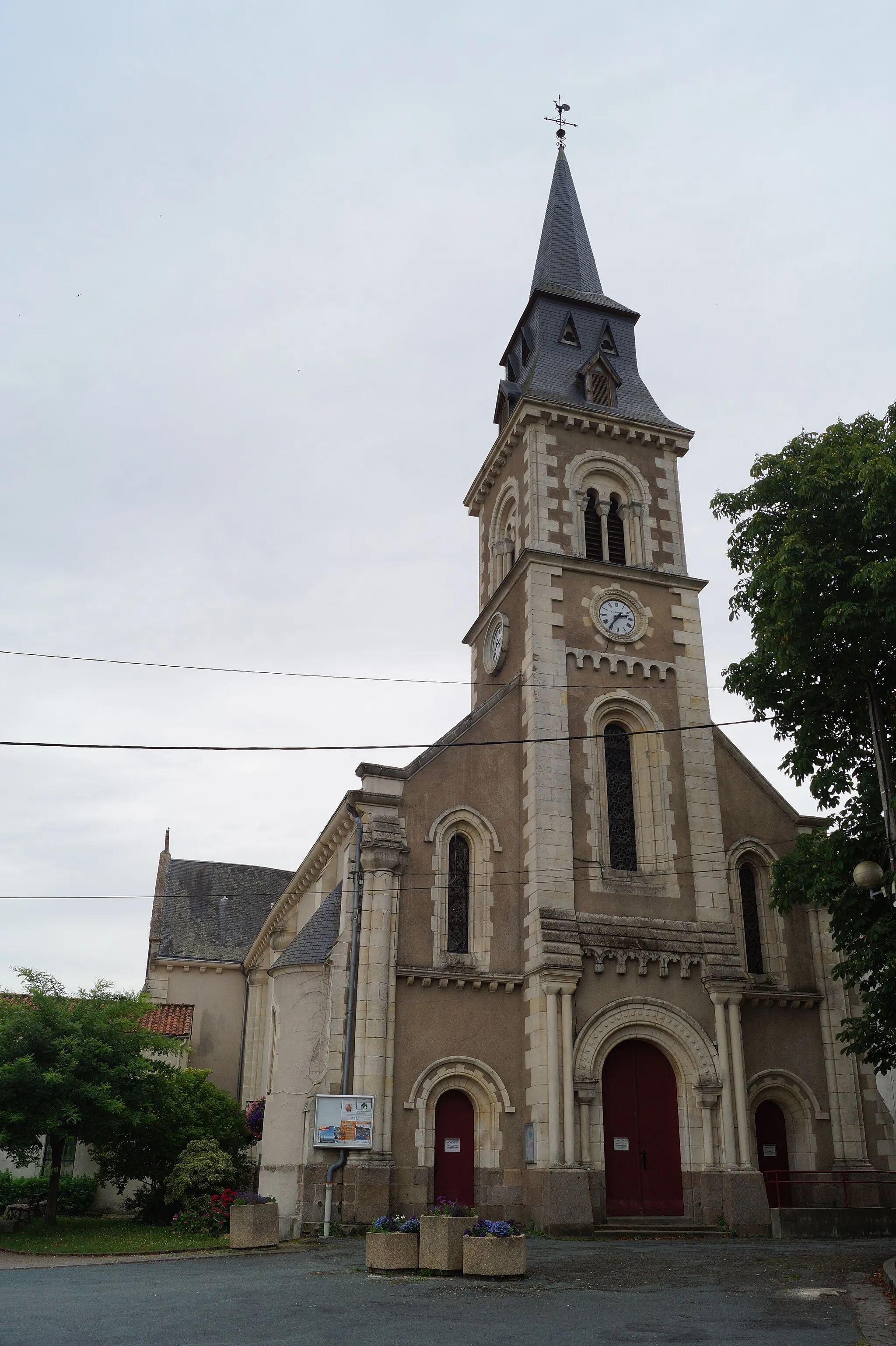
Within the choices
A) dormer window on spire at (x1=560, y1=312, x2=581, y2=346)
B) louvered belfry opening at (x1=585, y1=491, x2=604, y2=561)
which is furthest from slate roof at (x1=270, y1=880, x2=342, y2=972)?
dormer window on spire at (x1=560, y1=312, x2=581, y2=346)

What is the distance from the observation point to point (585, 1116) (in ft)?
70.4

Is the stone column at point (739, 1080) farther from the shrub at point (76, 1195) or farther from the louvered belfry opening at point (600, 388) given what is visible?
the shrub at point (76, 1195)

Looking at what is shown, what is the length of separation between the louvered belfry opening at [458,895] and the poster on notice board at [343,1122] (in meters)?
3.84

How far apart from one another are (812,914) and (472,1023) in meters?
8.51

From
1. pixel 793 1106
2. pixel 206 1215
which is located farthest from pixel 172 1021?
pixel 793 1106

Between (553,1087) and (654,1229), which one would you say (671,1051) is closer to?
(553,1087)

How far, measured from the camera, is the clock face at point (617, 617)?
26.5 m

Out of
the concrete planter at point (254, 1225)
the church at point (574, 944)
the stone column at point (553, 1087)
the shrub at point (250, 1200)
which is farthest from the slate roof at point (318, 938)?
the concrete planter at point (254, 1225)

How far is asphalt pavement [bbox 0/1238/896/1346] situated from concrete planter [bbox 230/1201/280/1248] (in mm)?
485

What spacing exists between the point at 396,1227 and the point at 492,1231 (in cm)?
143

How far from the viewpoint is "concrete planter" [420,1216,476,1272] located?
13.9 metres

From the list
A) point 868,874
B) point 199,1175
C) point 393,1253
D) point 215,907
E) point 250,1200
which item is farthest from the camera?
point 215,907

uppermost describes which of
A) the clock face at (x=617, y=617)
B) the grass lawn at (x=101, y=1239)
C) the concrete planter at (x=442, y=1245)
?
the clock face at (x=617, y=617)

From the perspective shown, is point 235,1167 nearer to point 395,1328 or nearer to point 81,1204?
point 81,1204
